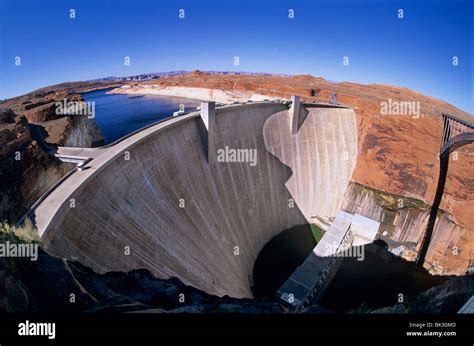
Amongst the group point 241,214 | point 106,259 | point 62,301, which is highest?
point 62,301

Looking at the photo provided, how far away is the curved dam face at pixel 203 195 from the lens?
9062mm

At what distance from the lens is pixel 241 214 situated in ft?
59.4

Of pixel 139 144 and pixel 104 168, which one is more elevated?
pixel 139 144

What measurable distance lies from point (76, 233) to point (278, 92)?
119ft

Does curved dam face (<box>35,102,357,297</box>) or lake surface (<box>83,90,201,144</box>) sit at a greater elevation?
lake surface (<box>83,90,201,144</box>)

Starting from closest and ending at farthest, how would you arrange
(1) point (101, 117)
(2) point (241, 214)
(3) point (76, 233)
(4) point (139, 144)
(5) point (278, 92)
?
(3) point (76, 233), (4) point (139, 144), (2) point (241, 214), (5) point (278, 92), (1) point (101, 117)

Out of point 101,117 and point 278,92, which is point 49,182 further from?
point 101,117

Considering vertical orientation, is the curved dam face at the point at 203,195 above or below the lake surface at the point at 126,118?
below

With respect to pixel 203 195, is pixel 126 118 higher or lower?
higher

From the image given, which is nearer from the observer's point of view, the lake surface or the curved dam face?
the curved dam face

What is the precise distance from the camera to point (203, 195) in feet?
49.5

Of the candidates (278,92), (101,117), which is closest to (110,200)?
(278,92)

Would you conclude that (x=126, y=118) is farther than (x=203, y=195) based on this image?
Yes

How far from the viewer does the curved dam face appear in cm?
906
